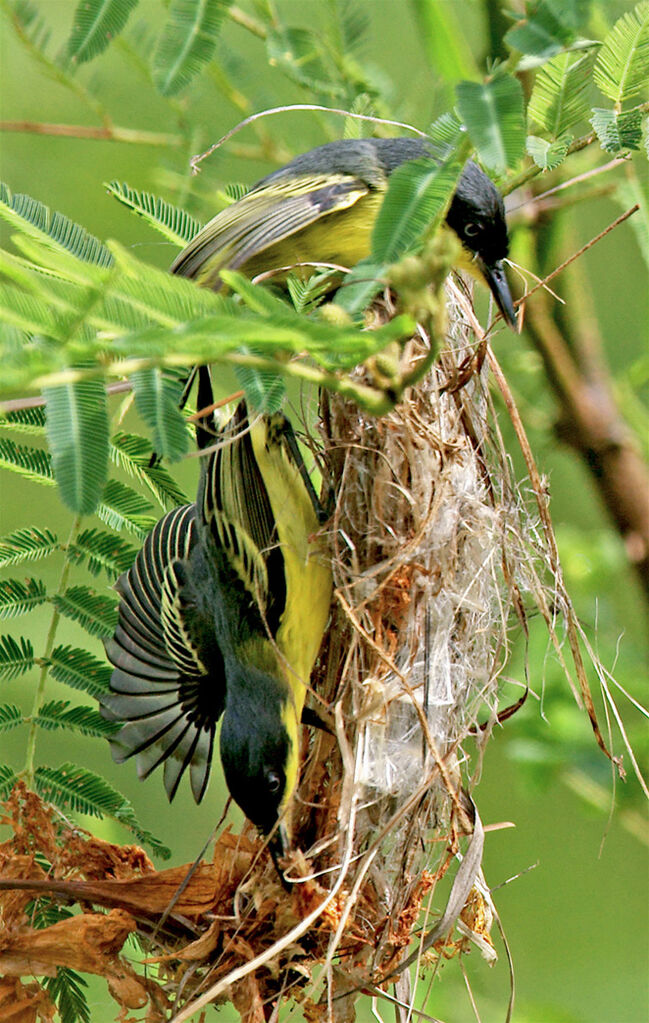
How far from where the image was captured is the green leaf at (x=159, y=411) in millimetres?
1247

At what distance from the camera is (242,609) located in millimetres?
2111

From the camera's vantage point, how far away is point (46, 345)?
119cm

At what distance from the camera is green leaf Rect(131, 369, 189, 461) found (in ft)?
4.09

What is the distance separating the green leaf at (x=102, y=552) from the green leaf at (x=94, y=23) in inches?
35.3

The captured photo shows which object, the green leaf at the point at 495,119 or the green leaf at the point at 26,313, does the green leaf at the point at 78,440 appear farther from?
the green leaf at the point at 495,119

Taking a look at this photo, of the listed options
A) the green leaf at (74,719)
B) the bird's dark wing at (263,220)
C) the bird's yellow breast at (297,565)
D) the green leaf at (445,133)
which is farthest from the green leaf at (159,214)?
the green leaf at (74,719)

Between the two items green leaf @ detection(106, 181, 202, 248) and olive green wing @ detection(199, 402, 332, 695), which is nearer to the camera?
olive green wing @ detection(199, 402, 332, 695)

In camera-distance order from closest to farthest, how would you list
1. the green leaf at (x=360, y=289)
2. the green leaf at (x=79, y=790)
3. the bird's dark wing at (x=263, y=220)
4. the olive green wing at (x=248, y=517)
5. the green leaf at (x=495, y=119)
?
the green leaf at (x=495, y=119) → the green leaf at (x=360, y=289) → the bird's dark wing at (x=263, y=220) → the olive green wing at (x=248, y=517) → the green leaf at (x=79, y=790)

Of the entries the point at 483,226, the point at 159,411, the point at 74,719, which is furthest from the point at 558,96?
the point at 74,719

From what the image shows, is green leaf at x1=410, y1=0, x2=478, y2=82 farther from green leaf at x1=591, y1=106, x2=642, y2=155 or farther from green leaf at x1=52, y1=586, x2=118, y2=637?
green leaf at x1=52, y1=586, x2=118, y2=637

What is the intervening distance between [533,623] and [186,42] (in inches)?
76.5

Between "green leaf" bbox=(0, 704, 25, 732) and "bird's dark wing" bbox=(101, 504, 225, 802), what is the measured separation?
211 mm

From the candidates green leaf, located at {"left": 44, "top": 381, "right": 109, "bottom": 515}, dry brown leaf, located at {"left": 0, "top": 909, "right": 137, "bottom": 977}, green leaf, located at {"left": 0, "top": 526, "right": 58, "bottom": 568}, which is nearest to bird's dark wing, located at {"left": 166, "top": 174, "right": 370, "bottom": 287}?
green leaf, located at {"left": 0, "top": 526, "right": 58, "bottom": 568}

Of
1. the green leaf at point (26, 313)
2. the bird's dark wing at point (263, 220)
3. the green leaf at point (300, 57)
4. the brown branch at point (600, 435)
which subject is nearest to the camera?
the green leaf at point (26, 313)
